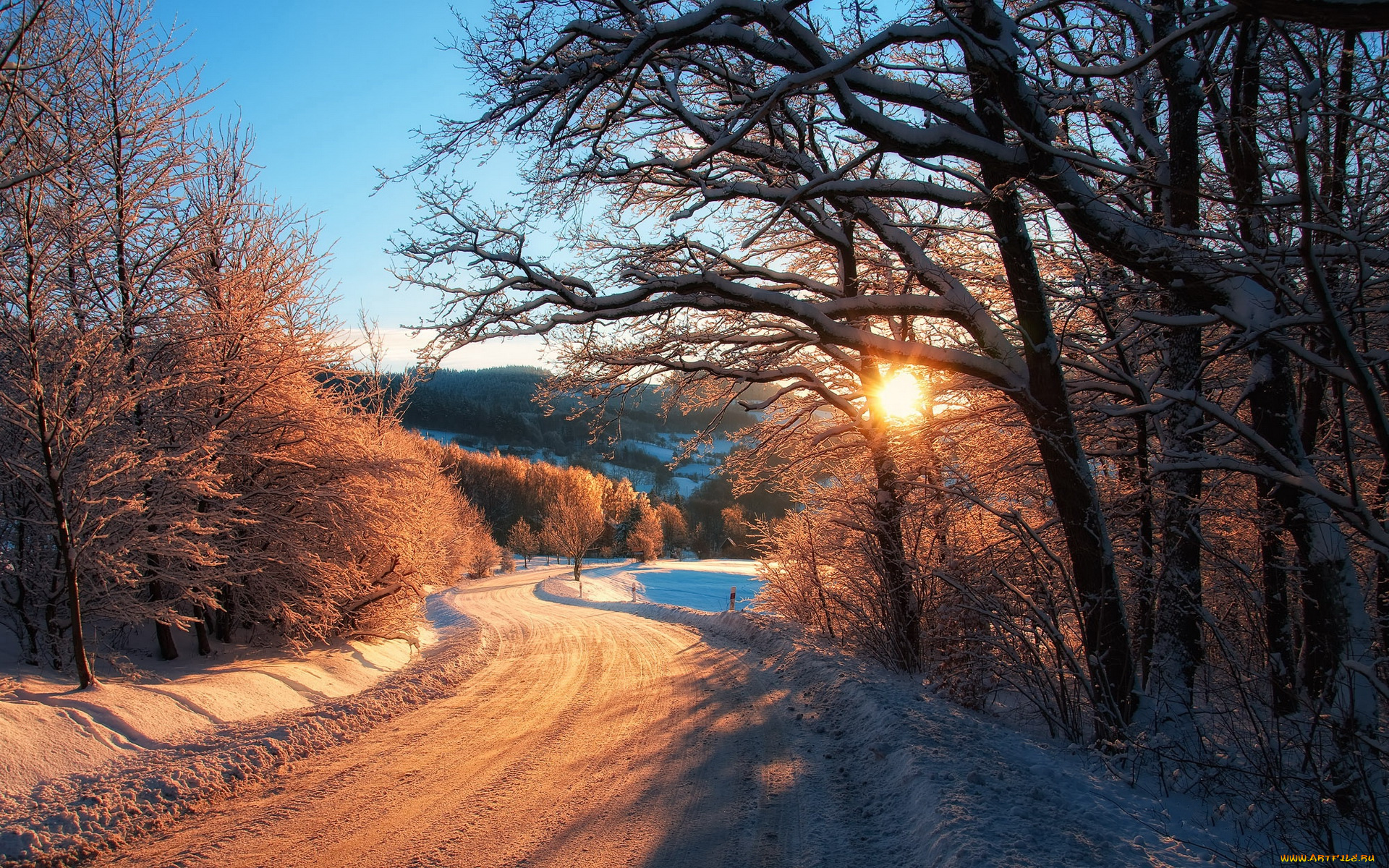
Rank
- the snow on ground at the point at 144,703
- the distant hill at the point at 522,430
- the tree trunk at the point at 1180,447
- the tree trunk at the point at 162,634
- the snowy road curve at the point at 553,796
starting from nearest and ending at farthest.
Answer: the snowy road curve at the point at 553,796
the snow on ground at the point at 144,703
the tree trunk at the point at 1180,447
the tree trunk at the point at 162,634
the distant hill at the point at 522,430

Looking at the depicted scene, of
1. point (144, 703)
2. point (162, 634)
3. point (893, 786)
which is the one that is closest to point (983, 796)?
point (893, 786)

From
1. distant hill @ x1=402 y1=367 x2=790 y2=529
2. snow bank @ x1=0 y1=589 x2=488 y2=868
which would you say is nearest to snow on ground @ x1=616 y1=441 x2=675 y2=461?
distant hill @ x1=402 y1=367 x2=790 y2=529

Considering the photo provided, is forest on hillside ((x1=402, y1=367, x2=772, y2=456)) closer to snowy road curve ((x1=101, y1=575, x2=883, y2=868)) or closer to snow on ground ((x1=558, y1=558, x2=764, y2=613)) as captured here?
snow on ground ((x1=558, y1=558, x2=764, y2=613))

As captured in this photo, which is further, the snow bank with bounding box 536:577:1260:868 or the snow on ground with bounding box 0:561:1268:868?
the snow on ground with bounding box 0:561:1268:868

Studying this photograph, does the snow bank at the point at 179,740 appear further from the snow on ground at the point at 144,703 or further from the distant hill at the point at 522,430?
the distant hill at the point at 522,430

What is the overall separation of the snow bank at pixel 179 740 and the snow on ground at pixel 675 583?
2115 cm

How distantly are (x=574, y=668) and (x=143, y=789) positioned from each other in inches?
217

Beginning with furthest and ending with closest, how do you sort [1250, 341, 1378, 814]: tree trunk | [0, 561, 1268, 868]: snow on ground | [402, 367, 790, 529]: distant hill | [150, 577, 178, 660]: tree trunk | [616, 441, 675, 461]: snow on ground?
[616, 441, 675, 461]: snow on ground
[402, 367, 790, 529]: distant hill
[150, 577, 178, 660]: tree trunk
[1250, 341, 1378, 814]: tree trunk
[0, 561, 1268, 868]: snow on ground

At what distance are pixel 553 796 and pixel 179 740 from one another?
3629 millimetres

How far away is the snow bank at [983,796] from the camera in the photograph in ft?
10.6

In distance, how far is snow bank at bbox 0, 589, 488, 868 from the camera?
3.99m

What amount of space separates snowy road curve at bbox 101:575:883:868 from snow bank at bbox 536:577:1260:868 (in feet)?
1.00

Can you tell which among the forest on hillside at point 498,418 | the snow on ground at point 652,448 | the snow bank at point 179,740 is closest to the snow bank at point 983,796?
the snow bank at point 179,740

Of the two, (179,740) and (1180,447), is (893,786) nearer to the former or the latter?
(1180,447)
